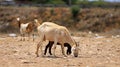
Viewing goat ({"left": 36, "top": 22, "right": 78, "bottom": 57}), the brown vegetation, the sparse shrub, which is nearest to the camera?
goat ({"left": 36, "top": 22, "right": 78, "bottom": 57})

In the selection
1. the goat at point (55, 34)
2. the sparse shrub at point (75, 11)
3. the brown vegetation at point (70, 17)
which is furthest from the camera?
the sparse shrub at point (75, 11)

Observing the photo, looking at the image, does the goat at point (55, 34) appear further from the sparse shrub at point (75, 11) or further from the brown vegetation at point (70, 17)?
the sparse shrub at point (75, 11)

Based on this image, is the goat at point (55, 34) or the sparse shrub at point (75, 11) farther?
the sparse shrub at point (75, 11)

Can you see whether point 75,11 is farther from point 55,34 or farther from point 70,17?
point 55,34

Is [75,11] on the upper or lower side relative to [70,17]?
upper

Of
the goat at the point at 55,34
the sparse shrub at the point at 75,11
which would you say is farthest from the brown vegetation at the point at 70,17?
the goat at the point at 55,34

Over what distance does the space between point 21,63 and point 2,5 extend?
4868 cm

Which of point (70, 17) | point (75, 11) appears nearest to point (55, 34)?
point (75, 11)

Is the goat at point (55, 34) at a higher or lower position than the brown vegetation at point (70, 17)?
higher

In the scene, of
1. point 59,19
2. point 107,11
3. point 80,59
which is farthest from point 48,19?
point 80,59

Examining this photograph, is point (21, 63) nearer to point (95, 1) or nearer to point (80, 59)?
point (80, 59)

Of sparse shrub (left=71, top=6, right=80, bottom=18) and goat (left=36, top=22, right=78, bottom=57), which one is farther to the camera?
sparse shrub (left=71, top=6, right=80, bottom=18)

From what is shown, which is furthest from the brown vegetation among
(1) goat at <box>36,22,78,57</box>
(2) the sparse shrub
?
(1) goat at <box>36,22,78,57</box>

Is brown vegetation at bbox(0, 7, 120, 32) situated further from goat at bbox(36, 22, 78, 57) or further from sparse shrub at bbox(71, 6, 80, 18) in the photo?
goat at bbox(36, 22, 78, 57)
